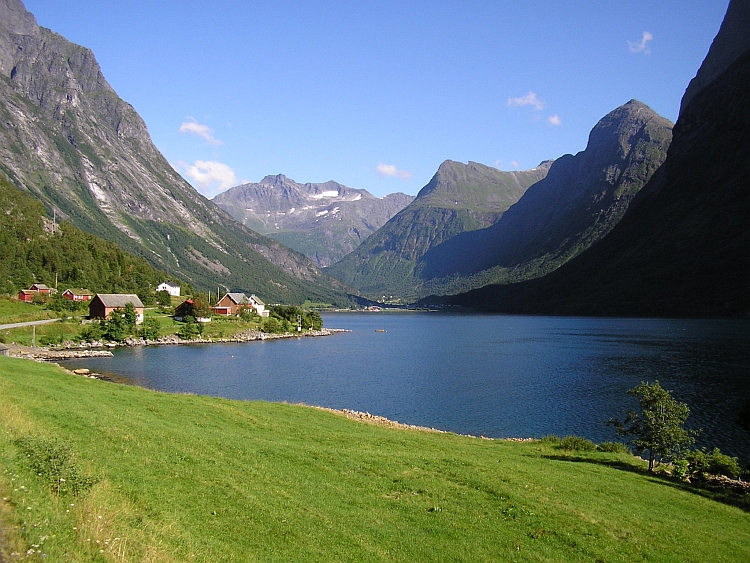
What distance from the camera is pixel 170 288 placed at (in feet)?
543

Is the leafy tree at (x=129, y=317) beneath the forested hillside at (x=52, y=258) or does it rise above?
beneath

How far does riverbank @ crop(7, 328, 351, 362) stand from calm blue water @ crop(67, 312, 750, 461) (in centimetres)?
477

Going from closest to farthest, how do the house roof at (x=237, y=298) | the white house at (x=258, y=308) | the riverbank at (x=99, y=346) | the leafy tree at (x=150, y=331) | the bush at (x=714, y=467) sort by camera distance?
1. the bush at (x=714, y=467)
2. the riverbank at (x=99, y=346)
3. the leafy tree at (x=150, y=331)
4. the house roof at (x=237, y=298)
5. the white house at (x=258, y=308)

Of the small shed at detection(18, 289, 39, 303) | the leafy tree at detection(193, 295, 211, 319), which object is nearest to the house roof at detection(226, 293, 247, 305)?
the leafy tree at detection(193, 295, 211, 319)

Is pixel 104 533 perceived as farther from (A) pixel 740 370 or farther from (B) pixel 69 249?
(B) pixel 69 249

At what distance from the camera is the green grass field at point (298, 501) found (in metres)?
12.0

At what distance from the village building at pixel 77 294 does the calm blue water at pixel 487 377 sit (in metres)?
29.6

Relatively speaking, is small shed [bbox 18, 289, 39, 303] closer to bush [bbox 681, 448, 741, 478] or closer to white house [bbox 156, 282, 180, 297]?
white house [bbox 156, 282, 180, 297]

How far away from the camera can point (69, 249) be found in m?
142

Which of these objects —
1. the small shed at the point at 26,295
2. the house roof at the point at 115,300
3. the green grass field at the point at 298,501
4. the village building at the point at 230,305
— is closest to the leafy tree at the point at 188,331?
the house roof at the point at 115,300

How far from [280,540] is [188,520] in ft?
7.37

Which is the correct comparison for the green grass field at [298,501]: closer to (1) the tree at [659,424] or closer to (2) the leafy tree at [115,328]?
(1) the tree at [659,424]

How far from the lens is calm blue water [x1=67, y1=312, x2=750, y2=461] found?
169ft

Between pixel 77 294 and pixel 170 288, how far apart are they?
40752 millimetres
